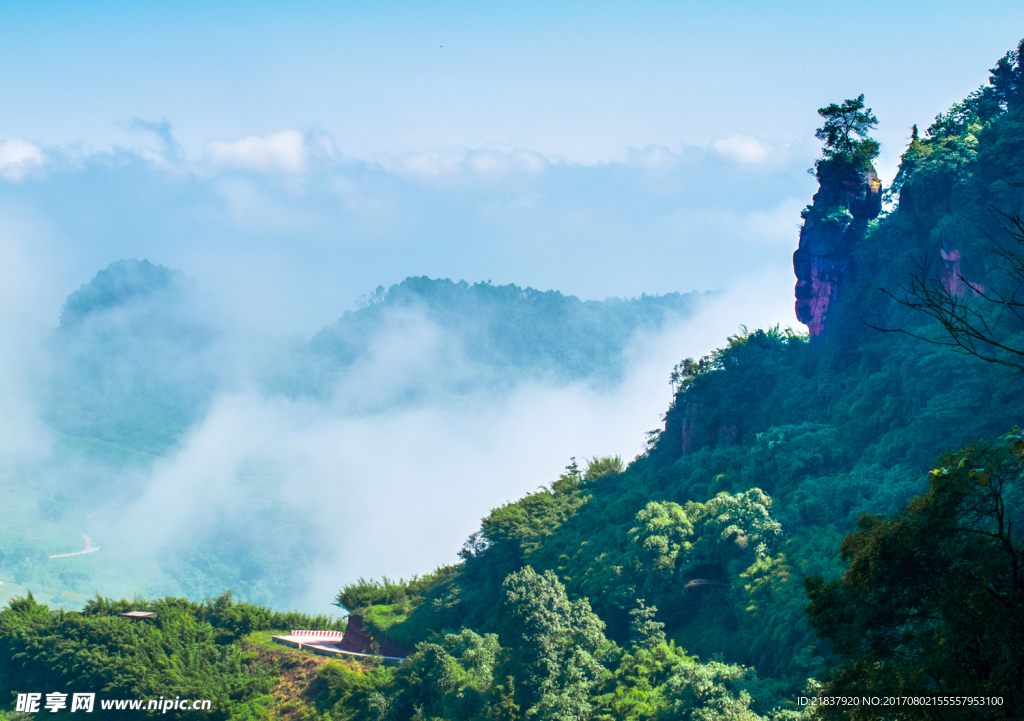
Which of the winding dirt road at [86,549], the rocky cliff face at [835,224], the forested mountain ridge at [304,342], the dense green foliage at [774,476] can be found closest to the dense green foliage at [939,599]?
the dense green foliage at [774,476]

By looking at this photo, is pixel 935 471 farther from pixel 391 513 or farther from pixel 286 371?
pixel 286 371

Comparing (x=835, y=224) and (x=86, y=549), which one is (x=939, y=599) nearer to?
(x=835, y=224)

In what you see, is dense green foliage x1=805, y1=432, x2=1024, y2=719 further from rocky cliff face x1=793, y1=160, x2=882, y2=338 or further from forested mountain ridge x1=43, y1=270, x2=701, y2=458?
forested mountain ridge x1=43, y1=270, x2=701, y2=458

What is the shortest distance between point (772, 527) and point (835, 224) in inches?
554

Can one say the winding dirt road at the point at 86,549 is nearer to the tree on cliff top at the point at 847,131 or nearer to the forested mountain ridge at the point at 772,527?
the forested mountain ridge at the point at 772,527

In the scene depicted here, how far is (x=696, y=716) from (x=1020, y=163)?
21124mm

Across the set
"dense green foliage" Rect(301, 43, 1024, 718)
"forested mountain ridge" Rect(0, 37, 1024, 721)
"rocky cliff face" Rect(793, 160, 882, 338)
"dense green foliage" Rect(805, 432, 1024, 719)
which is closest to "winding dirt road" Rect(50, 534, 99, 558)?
"forested mountain ridge" Rect(0, 37, 1024, 721)

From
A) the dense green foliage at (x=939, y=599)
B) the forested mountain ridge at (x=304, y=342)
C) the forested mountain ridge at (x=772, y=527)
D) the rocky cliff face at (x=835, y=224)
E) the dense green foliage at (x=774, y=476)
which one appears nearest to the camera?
the dense green foliage at (x=939, y=599)

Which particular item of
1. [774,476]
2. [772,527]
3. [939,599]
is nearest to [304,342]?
[774,476]

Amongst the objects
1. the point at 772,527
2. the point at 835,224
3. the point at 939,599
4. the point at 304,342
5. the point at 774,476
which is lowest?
the point at 939,599

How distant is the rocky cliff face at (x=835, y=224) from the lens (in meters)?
34.2

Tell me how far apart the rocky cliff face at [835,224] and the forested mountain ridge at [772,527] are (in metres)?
0.16

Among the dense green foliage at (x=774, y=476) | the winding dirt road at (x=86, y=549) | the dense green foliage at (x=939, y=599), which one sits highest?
the winding dirt road at (x=86, y=549)

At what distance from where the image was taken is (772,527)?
85.0ft
